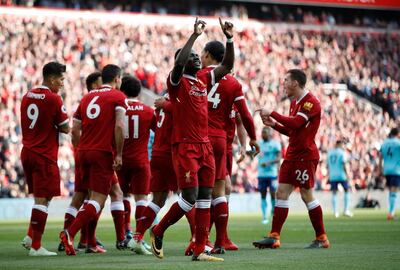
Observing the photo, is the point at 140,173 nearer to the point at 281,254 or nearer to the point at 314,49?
the point at 281,254

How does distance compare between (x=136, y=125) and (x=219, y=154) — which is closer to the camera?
(x=219, y=154)

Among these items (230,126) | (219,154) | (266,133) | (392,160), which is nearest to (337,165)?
(392,160)

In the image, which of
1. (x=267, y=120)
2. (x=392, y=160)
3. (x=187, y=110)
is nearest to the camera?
(x=187, y=110)

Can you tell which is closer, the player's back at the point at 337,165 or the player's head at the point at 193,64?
the player's head at the point at 193,64

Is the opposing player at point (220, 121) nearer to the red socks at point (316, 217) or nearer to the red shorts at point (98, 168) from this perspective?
the red shorts at point (98, 168)

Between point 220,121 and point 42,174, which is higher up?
point 220,121

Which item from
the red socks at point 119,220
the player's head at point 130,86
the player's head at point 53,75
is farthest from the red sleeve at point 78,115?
the red socks at point 119,220

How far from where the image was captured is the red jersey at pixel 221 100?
13242 mm

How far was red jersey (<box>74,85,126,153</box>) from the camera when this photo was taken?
13008 mm

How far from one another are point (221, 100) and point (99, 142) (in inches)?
70.8

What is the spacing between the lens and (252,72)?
145 ft

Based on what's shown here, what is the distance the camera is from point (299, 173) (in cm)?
1445

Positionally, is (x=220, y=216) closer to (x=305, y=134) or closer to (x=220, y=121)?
(x=220, y=121)

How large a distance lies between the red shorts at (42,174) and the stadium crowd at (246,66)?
671 inches
